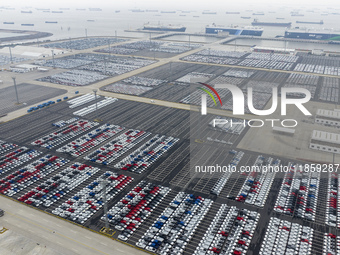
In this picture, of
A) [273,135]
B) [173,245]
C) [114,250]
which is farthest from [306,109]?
[114,250]

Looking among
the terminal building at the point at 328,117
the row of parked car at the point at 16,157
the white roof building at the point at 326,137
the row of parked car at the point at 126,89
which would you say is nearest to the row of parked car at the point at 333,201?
the white roof building at the point at 326,137

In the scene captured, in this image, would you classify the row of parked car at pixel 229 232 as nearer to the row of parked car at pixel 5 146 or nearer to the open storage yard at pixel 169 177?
the open storage yard at pixel 169 177

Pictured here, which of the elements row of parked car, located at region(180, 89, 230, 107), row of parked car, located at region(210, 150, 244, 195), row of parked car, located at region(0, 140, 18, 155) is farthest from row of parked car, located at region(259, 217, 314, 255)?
row of parked car, located at region(0, 140, 18, 155)

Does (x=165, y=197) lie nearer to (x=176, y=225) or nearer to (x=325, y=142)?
(x=176, y=225)

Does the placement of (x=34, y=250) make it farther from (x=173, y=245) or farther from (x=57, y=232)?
(x=173, y=245)

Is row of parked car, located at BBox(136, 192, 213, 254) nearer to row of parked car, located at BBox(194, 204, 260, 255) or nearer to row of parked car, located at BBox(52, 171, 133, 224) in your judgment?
row of parked car, located at BBox(194, 204, 260, 255)

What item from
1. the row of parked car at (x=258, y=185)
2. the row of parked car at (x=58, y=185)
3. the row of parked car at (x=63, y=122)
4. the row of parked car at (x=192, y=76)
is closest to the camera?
the row of parked car at (x=58, y=185)

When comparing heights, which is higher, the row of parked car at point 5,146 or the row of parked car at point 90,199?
the row of parked car at point 5,146
